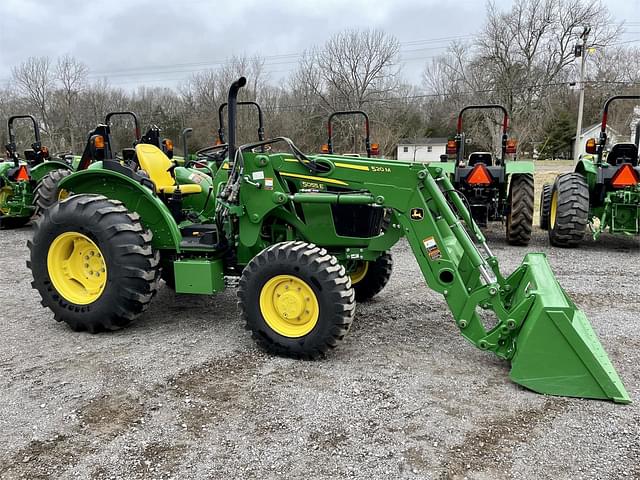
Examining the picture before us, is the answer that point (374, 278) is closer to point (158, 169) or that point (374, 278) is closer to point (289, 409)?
point (289, 409)

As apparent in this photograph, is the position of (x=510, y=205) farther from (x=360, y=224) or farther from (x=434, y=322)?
(x=360, y=224)

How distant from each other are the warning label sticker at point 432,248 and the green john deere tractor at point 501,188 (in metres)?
4.99

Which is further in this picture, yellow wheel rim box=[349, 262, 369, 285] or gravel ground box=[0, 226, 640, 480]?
yellow wheel rim box=[349, 262, 369, 285]

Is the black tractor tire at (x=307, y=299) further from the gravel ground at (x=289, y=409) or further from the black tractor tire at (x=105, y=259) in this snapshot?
the black tractor tire at (x=105, y=259)

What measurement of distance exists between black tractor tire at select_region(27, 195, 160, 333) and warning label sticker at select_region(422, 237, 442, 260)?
2259 millimetres

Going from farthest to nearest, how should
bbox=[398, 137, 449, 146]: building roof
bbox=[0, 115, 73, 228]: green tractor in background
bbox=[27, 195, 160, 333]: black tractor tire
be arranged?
bbox=[398, 137, 449, 146]: building roof, bbox=[0, 115, 73, 228]: green tractor in background, bbox=[27, 195, 160, 333]: black tractor tire

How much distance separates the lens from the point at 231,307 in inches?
216

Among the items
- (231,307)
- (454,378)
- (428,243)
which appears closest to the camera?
(454,378)

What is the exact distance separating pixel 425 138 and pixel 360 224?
48358mm

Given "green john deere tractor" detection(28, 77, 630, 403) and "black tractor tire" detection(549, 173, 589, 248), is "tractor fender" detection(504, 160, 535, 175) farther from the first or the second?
"green john deere tractor" detection(28, 77, 630, 403)

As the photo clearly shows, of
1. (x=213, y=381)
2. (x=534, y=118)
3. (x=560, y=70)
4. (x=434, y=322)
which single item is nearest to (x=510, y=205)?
(x=434, y=322)

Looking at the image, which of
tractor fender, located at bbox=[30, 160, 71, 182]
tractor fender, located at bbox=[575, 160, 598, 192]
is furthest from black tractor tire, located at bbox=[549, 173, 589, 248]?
tractor fender, located at bbox=[30, 160, 71, 182]

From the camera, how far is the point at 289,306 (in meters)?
4.08

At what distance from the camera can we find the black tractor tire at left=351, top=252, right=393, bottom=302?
5.43 m
